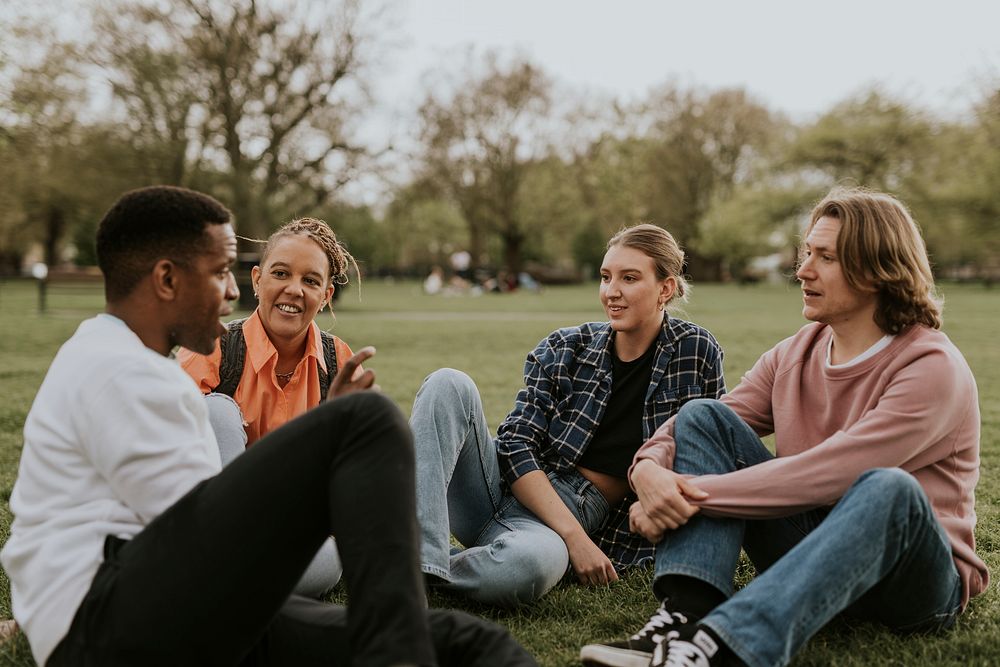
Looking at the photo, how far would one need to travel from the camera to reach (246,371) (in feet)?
11.7

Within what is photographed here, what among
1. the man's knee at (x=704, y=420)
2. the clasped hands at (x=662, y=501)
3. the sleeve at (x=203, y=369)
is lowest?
the clasped hands at (x=662, y=501)

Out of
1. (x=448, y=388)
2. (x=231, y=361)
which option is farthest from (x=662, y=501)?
(x=231, y=361)

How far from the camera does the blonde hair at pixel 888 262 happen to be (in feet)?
9.62

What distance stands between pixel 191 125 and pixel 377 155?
597 centimetres

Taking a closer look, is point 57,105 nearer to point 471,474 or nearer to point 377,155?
point 377,155

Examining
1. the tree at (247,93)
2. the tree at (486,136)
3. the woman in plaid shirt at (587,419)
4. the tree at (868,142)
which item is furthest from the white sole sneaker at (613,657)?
the tree at (868,142)

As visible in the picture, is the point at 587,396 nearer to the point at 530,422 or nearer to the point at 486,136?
the point at 530,422

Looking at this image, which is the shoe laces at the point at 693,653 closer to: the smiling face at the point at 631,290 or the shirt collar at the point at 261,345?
the smiling face at the point at 631,290

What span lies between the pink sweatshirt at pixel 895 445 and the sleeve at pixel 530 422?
98cm

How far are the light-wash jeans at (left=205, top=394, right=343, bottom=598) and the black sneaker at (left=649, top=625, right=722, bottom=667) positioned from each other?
122 cm

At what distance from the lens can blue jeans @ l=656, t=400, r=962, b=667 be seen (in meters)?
2.42

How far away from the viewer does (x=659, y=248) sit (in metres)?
3.82

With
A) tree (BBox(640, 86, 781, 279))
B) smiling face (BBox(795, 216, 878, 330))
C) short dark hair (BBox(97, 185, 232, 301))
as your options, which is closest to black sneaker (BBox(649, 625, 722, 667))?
smiling face (BBox(795, 216, 878, 330))

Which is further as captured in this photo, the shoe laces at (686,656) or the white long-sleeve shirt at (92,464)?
the shoe laces at (686,656)
